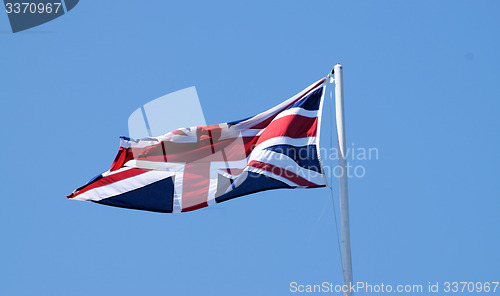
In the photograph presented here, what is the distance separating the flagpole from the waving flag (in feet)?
4.00

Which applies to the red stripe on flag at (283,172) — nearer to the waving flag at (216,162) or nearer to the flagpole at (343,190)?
the waving flag at (216,162)

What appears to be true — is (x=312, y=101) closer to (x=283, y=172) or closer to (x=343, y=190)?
(x=283, y=172)

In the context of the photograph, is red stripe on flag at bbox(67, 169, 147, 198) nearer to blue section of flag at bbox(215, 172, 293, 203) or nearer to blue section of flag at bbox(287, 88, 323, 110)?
blue section of flag at bbox(215, 172, 293, 203)

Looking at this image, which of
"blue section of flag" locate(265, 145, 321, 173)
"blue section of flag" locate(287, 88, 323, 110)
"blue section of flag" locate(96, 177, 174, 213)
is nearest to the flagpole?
"blue section of flag" locate(287, 88, 323, 110)

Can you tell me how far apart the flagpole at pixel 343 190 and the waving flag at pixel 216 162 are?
122 centimetres

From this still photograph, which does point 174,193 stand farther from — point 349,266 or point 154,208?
point 349,266

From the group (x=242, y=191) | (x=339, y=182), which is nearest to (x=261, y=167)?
(x=242, y=191)

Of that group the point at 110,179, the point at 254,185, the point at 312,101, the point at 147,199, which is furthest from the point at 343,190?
the point at 110,179

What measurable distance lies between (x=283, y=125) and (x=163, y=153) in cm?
381

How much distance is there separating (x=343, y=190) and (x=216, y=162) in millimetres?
4869

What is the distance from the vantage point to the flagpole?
58.1ft

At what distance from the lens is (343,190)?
18.1 metres

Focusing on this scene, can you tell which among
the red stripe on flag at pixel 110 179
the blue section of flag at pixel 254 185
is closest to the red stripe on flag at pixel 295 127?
the blue section of flag at pixel 254 185

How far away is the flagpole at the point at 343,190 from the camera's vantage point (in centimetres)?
1770
